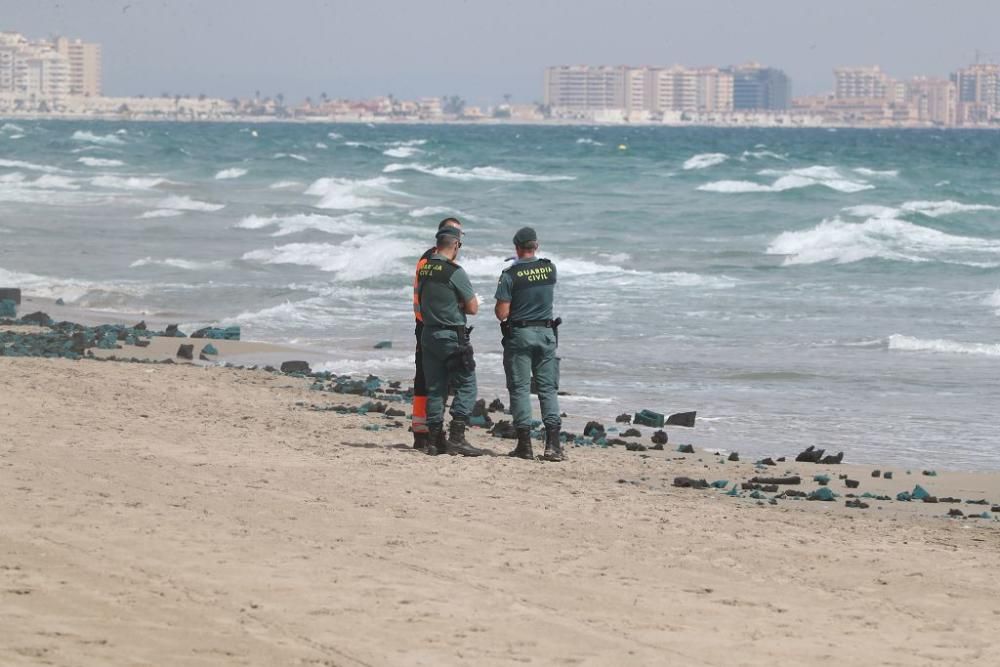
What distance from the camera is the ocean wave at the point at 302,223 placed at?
38.2m

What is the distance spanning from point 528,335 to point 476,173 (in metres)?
61.6

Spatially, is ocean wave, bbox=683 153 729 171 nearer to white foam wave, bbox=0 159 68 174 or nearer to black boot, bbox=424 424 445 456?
white foam wave, bbox=0 159 68 174

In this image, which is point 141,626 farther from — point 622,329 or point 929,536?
point 622,329

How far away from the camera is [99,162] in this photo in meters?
74.7

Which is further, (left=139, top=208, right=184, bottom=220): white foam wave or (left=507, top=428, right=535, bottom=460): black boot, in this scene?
(left=139, top=208, right=184, bottom=220): white foam wave

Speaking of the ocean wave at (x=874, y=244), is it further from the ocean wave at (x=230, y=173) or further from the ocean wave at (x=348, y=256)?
the ocean wave at (x=230, y=173)

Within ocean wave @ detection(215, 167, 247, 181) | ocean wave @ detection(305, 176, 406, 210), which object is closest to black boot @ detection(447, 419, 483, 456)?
ocean wave @ detection(305, 176, 406, 210)

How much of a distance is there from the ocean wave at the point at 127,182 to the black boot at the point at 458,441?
44.9m

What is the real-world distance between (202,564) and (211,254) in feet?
81.1

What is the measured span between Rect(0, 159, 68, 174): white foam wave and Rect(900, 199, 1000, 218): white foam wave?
3194 centimetres

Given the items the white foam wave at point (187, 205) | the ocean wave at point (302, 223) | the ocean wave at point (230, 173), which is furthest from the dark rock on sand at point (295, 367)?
the ocean wave at point (230, 173)

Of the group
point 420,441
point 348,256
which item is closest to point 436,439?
point 420,441

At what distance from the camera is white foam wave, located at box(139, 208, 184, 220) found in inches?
1612

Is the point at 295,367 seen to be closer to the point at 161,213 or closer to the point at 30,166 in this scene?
the point at 161,213
